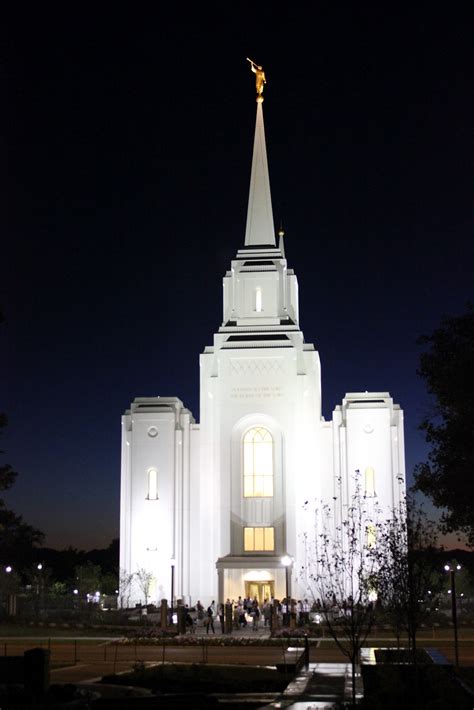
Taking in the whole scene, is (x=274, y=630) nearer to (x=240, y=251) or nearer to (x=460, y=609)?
(x=460, y=609)

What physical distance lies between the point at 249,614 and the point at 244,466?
36.4ft

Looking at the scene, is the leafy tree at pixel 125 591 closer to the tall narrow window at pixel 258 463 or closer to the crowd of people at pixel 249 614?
the crowd of people at pixel 249 614

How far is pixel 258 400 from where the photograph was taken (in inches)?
2266

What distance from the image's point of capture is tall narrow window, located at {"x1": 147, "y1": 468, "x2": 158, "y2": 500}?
5797 centimetres

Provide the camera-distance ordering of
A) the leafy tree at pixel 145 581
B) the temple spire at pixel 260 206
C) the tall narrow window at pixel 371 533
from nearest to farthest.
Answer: the tall narrow window at pixel 371 533 → the leafy tree at pixel 145 581 → the temple spire at pixel 260 206

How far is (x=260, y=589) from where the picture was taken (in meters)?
Result: 55.0

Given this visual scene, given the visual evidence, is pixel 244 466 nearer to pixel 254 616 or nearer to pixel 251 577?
pixel 251 577

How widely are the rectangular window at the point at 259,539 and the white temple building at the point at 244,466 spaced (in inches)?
2.5

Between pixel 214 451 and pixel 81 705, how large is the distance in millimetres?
40353

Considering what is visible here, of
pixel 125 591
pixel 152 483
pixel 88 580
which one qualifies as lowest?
pixel 125 591

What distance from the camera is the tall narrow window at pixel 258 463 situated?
57125 mm

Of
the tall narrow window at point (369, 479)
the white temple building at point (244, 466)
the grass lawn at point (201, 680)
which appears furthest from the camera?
the tall narrow window at point (369, 479)

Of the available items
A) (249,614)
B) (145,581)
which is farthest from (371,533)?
(145,581)

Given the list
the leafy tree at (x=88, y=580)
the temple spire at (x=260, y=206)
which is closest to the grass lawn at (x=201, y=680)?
the temple spire at (x=260, y=206)
